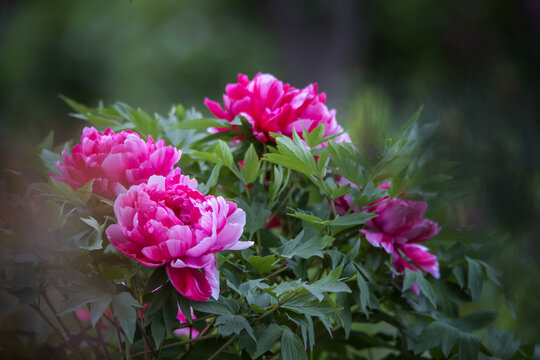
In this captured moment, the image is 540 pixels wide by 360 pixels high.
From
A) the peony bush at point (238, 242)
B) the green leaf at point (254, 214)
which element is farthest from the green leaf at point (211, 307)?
the green leaf at point (254, 214)

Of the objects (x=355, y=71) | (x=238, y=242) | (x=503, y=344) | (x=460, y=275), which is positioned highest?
(x=355, y=71)

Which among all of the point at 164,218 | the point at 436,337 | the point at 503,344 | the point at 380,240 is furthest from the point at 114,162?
the point at 503,344

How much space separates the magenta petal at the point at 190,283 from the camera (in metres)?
0.52

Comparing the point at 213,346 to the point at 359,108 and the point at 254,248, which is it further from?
the point at 359,108

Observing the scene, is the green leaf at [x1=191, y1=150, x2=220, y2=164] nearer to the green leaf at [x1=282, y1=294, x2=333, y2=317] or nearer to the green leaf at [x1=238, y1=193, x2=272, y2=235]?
the green leaf at [x1=238, y1=193, x2=272, y2=235]

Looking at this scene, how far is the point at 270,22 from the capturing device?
7680 mm

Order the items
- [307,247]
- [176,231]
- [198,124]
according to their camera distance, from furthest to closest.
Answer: [198,124]
[307,247]
[176,231]

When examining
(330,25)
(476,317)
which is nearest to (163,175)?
(476,317)

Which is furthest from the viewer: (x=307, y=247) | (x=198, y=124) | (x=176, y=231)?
(x=198, y=124)

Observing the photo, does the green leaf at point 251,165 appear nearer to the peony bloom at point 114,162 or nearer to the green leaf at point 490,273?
the peony bloom at point 114,162

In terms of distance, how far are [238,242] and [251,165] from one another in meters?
0.15

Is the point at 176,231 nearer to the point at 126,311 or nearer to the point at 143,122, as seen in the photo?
the point at 126,311

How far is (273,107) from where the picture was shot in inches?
28.0

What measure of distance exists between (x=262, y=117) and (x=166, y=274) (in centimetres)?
25
